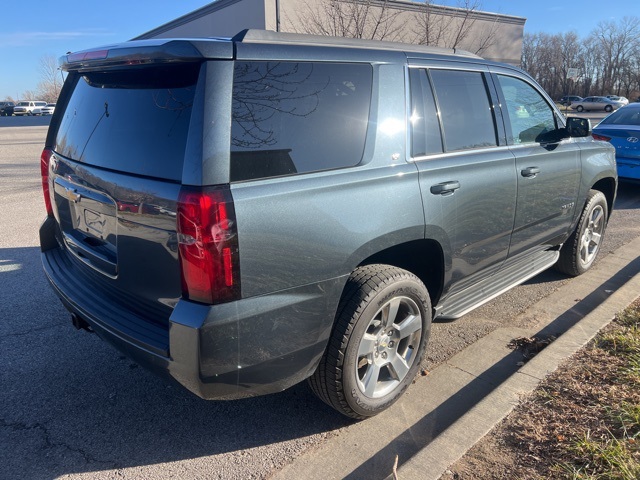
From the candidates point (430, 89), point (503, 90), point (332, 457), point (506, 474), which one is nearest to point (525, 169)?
point (503, 90)

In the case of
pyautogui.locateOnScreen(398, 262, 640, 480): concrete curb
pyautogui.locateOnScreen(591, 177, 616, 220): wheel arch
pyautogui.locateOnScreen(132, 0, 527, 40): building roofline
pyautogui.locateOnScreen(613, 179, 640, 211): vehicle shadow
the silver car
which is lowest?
pyautogui.locateOnScreen(398, 262, 640, 480): concrete curb

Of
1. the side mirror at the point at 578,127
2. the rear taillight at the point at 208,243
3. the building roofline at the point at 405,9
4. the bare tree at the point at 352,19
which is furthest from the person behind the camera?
the building roofline at the point at 405,9

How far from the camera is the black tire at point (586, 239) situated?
4.77 m

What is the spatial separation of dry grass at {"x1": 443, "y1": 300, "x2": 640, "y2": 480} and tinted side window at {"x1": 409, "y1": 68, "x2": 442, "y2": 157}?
5.13ft

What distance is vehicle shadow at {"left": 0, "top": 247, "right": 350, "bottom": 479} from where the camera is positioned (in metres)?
2.61

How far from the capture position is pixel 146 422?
9.42 ft

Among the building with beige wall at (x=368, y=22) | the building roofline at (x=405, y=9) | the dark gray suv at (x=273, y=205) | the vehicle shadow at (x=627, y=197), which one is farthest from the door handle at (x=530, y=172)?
the building roofline at (x=405, y=9)

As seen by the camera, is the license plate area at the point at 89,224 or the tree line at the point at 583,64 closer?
the license plate area at the point at 89,224

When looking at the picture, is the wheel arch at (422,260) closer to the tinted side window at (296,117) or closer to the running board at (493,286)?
the running board at (493,286)

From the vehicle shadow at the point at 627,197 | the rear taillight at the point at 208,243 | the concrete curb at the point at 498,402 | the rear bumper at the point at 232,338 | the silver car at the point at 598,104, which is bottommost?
the concrete curb at the point at 498,402

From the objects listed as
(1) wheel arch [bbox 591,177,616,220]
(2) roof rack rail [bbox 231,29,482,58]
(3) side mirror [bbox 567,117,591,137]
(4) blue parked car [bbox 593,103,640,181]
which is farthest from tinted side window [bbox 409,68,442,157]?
(4) blue parked car [bbox 593,103,640,181]

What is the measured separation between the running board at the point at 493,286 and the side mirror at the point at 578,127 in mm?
1035

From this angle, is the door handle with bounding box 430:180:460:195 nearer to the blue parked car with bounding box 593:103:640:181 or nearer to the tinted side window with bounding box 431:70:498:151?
the tinted side window with bounding box 431:70:498:151

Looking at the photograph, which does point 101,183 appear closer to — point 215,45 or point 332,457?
point 215,45
